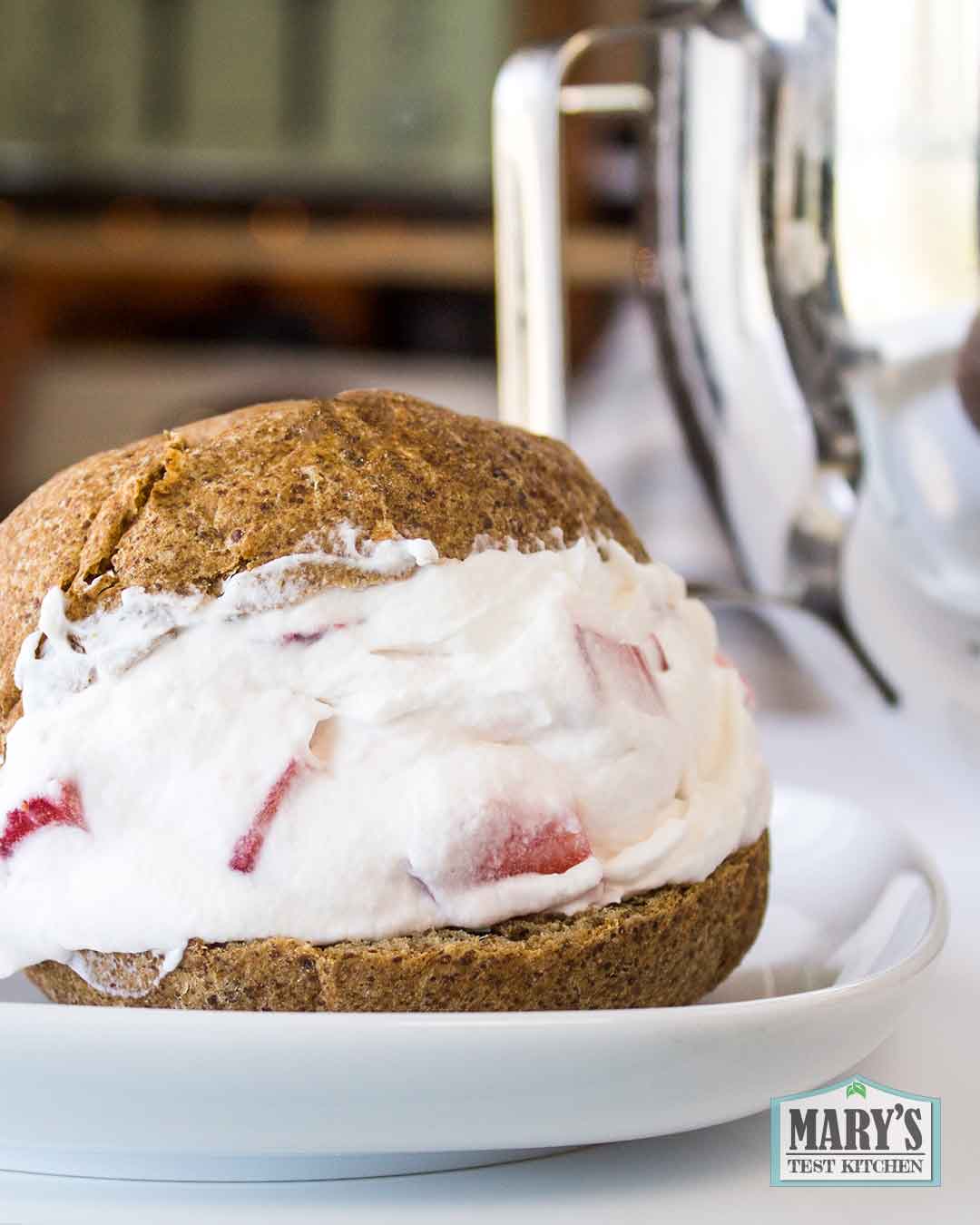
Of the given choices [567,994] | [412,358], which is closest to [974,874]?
[567,994]

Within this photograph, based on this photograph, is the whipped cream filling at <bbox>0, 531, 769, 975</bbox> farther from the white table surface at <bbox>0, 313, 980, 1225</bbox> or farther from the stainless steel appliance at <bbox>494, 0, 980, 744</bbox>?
the stainless steel appliance at <bbox>494, 0, 980, 744</bbox>

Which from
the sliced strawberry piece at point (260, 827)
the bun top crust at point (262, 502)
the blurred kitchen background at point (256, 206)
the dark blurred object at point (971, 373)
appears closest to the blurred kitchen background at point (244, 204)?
the blurred kitchen background at point (256, 206)

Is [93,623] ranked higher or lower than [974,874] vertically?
higher

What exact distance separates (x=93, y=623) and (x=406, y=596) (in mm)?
108

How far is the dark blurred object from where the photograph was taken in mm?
954

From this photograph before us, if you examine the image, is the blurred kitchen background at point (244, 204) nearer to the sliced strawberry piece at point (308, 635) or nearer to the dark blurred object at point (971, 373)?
the dark blurred object at point (971, 373)

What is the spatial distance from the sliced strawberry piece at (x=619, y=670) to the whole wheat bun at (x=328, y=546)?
4 centimetres

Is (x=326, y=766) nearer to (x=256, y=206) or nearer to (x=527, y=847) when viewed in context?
(x=527, y=847)

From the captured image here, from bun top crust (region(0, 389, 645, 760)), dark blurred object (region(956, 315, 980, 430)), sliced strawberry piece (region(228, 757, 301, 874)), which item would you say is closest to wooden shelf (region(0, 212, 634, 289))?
dark blurred object (region(956, 315, 980, 430))

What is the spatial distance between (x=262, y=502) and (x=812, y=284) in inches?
22.5

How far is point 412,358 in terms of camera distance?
3.87 metres

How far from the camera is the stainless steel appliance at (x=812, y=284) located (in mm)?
965

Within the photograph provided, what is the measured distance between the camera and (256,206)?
4000mm

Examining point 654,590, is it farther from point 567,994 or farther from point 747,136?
point 747,136
